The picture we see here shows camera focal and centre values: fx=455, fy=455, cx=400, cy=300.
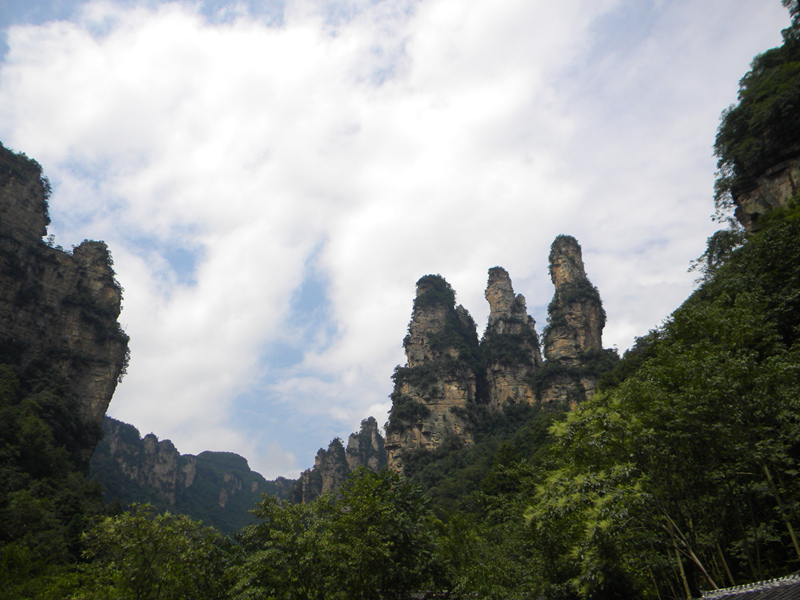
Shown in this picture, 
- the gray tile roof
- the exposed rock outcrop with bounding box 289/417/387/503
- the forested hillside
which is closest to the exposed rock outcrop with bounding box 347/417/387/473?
the exposed rock outcrop with bounding box 289/417/387/503

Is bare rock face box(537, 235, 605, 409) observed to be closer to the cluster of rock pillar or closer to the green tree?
the cluster of rock pillar

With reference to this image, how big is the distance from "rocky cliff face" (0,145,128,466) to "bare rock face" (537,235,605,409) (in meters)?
55.2

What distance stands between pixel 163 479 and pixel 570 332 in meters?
99.7

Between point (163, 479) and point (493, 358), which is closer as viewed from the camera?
point (493, 358)

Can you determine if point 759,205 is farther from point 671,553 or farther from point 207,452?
point 207,452

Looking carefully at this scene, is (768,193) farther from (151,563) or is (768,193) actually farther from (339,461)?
(339,461)

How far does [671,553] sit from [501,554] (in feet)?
20.8

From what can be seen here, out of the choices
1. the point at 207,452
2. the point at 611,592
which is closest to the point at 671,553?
the point at 611,592

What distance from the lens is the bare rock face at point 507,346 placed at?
72.4 m

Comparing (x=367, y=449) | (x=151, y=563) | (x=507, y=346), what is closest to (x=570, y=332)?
(x=507, y=346)

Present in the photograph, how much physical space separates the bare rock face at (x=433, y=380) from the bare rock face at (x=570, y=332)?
12.8 meters

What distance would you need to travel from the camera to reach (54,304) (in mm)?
51594

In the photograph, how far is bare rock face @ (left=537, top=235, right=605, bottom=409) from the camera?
6094 cm

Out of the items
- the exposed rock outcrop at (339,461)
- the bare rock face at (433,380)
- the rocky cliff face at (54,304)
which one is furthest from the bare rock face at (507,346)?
the rocky cliff face at (54,304)
